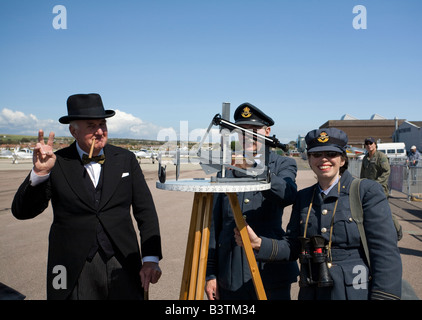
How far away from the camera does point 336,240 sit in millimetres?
2328

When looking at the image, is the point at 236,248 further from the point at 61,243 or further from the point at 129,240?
the point at 61,243

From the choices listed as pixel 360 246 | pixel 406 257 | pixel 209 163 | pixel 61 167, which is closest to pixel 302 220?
pixel 360 246

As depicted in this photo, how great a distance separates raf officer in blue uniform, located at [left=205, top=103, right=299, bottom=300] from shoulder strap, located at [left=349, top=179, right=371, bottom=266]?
43cm

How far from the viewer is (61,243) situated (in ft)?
8.57

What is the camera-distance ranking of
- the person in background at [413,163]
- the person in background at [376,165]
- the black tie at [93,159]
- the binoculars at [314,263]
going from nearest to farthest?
1. the binoculars at [314,263]
2. the black tie at [93,159]
3. the person in background at [376,165]
4. the person in background at [413,163]

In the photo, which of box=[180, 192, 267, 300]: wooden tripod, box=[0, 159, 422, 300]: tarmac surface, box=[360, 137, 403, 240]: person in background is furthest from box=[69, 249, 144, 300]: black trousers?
box=[360, 137, 403, 240]: person in background

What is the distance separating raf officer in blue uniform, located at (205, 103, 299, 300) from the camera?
2719 millimetres

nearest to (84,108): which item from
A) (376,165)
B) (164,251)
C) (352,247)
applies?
(352,247)

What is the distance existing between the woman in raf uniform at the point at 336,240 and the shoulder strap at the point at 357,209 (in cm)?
2

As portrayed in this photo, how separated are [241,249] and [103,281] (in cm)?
107

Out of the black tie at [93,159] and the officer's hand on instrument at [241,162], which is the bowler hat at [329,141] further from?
the black tie at [93,159]

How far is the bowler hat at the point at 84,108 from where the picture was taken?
8.77 feet

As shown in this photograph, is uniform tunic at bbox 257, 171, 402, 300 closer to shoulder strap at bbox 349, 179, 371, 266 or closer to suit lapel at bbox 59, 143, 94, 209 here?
shoulder strap at bbox 349, 179, 371, 266

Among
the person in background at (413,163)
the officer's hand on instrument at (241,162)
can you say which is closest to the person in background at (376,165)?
the person in background at (413,163)
